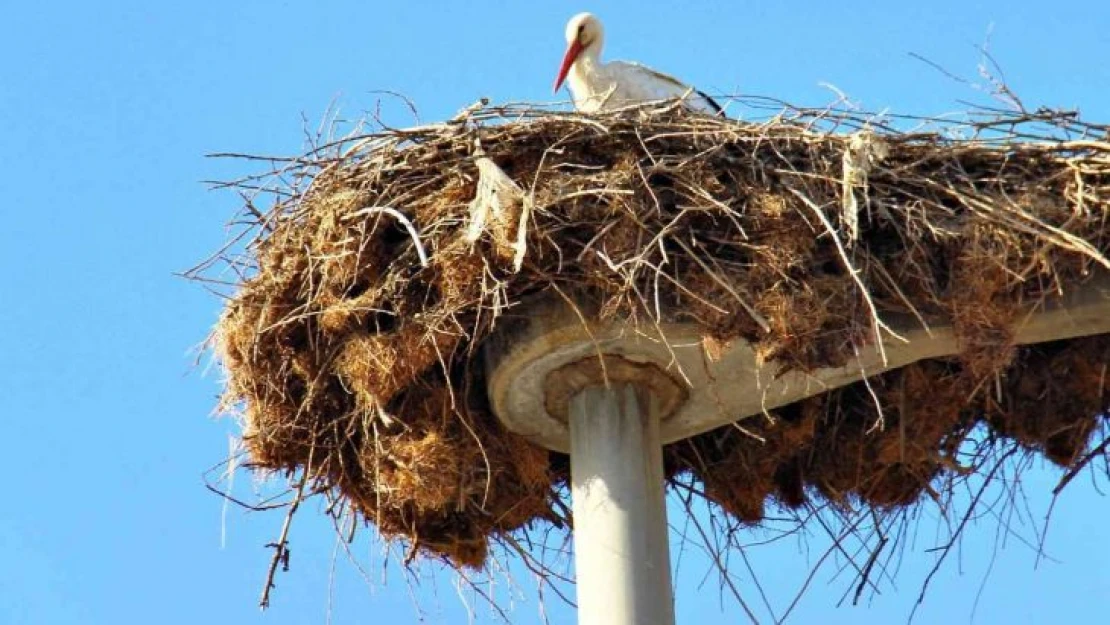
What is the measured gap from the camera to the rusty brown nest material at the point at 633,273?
891 cm

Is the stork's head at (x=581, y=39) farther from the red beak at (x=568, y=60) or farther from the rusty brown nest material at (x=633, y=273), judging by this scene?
the rusty brown nest material at (x=633, y=273)

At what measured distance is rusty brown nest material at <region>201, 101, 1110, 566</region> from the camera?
8.91 m

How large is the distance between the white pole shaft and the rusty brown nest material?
36 cm

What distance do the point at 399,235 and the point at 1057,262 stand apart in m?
2.22

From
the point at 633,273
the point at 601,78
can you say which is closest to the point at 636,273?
the point at 633,273

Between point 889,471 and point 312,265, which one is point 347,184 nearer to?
point 312,265

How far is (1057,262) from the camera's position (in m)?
9.12

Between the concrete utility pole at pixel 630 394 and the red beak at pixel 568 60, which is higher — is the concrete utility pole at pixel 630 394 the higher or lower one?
the lower one

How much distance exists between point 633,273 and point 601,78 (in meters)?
3.08

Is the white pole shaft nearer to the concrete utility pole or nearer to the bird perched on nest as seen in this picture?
the concrete utility pole

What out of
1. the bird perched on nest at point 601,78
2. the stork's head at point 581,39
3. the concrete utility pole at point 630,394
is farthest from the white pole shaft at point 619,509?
the stork's head at point 581,39

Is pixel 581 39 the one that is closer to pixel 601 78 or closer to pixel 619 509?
pixel 601 78

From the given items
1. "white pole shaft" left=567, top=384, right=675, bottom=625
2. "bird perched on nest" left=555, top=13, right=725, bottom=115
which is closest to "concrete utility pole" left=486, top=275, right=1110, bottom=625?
"white pole shaft" left=567, top=384, right=675, bottom=625

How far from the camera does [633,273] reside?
28.5ft
